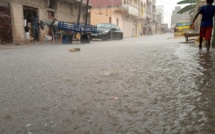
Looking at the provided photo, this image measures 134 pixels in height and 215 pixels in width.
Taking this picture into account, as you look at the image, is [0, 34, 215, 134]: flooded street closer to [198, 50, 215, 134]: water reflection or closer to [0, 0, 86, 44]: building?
[198, 50, 215, 134]: water reflection

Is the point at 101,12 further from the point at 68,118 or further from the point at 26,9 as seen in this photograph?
the point at 68,118

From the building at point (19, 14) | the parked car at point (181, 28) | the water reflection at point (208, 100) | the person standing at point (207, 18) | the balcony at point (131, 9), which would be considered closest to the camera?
the water reflection at point (208, 100)

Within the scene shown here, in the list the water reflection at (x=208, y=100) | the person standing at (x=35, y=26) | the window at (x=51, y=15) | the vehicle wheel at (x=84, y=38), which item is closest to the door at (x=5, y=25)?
the person standing at (x=35, y=26)

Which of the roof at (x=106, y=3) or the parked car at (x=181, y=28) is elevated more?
the roof at (x=106, y=3)

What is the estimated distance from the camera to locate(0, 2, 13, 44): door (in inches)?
533

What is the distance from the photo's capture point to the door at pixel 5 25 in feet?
44.4

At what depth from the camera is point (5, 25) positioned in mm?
13789

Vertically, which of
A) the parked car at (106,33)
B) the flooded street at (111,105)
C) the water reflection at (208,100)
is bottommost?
the flooded street at (111,105)

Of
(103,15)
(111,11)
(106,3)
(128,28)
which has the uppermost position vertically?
(106,3)

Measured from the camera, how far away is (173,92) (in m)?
2.21

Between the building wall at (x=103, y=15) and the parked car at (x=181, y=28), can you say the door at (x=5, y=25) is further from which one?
the building wall at (x=103, y=15)

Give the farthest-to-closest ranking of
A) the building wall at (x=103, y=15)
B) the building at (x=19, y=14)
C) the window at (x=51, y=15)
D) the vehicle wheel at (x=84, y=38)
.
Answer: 1. the building wall at (x=103, y=15)
2. the window at (x=51, y=15)
3. the vehicle wheel at (x=84, y=38)
4. the building at (x=19, y=14)

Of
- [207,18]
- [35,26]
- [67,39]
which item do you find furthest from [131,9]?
[207,18]

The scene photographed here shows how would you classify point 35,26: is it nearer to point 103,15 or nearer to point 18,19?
point 18,19
